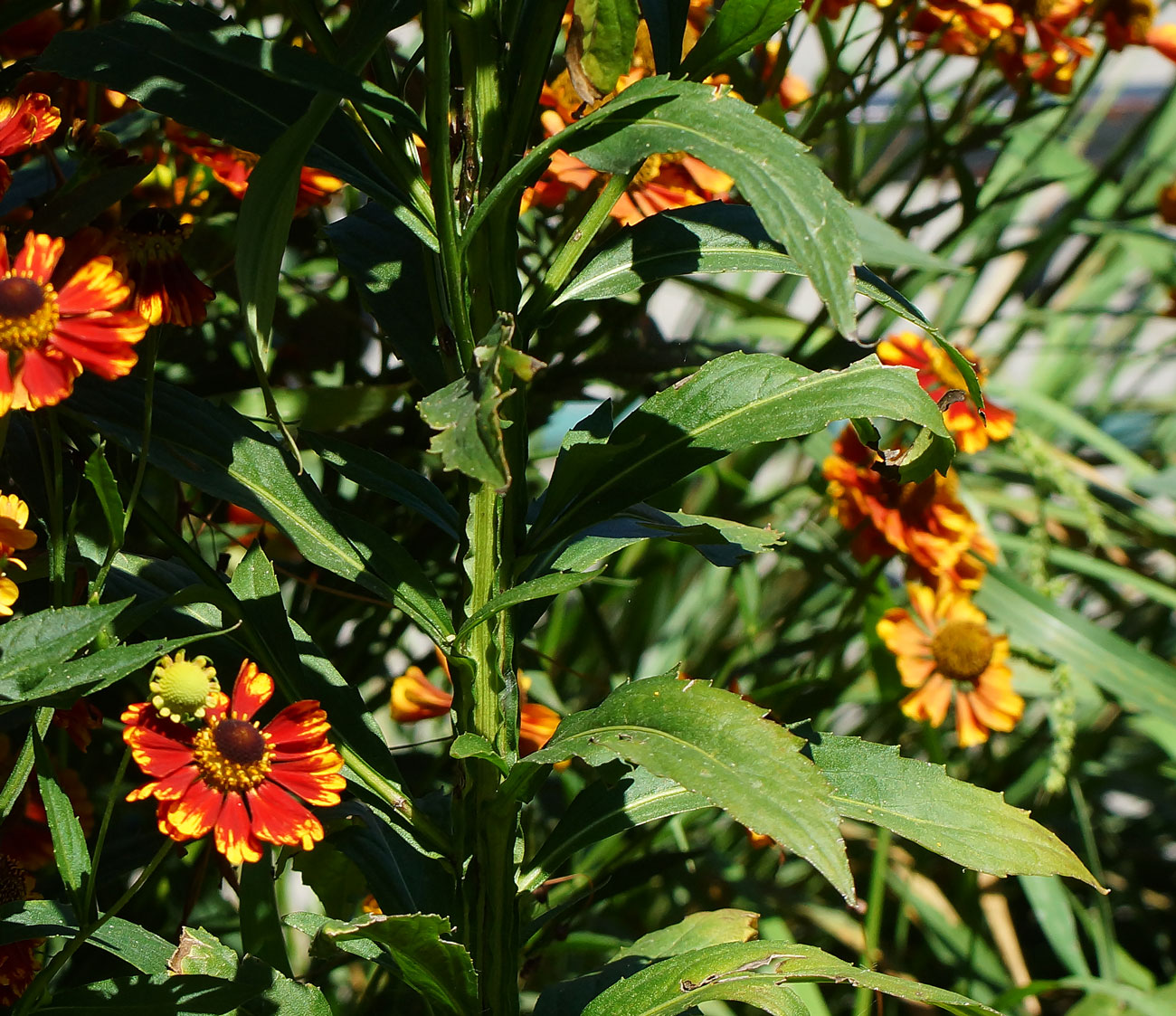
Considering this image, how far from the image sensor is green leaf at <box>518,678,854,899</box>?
1.22 ft

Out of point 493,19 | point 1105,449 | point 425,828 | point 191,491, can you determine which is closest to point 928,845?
point 425,828

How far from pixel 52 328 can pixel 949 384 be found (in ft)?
2.30

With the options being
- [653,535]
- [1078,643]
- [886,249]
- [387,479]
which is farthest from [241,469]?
[1078,643]

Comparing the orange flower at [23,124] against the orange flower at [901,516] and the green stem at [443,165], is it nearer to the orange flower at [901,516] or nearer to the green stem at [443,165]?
the green stem at [443,165]

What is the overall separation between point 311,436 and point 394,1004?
0.38m

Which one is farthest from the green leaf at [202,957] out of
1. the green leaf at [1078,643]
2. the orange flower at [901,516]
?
the green leaf at [1078,643]

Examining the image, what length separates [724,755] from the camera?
0.40 metres

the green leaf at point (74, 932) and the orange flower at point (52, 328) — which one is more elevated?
the orange flower at point (52, 328)

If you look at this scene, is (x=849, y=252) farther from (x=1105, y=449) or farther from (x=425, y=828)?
(x=1105, y=449)

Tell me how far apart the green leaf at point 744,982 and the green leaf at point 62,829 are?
0.70ft

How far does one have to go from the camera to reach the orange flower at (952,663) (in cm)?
94

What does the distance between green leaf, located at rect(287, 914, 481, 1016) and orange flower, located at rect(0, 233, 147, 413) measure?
0.21 m

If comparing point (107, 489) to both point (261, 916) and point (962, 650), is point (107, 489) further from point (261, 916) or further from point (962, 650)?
point (962, 650)

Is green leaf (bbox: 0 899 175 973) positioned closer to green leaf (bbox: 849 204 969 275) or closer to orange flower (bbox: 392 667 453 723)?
orange flower (bbox: 392 667 453 723)
